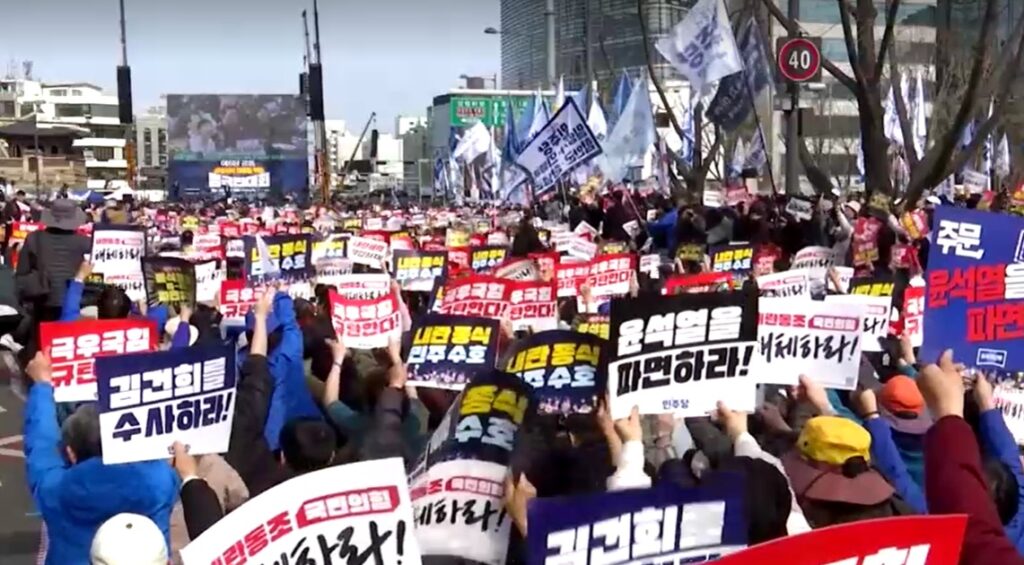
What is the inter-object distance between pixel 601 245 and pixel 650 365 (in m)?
12.6

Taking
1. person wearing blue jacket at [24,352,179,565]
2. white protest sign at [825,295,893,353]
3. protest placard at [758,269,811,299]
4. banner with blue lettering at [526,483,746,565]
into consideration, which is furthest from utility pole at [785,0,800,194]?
banner with blue lettering at [526,483,746,565]

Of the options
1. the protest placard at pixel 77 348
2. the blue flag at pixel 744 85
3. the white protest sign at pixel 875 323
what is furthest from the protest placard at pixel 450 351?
the blue flag at pixel 744 85

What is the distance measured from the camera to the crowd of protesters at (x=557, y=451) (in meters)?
3.83

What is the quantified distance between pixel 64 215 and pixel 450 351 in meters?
5.32

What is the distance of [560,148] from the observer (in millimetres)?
20484

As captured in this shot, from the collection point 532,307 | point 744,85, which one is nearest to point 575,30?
point 744,85

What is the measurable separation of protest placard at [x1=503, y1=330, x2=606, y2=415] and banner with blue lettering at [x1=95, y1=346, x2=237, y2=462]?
1161 mm

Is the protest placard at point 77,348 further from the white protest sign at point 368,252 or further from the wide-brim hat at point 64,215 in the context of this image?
the white protest sign at point 368,252

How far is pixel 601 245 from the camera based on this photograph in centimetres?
1745

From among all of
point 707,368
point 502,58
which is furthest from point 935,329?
point 502,58

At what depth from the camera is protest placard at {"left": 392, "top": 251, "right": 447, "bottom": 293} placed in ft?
40.0

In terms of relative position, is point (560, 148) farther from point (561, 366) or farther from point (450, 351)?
point (561, 366)

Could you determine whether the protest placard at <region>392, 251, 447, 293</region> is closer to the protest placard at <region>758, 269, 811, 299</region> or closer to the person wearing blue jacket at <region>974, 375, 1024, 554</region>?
the protest placard at <region>758, 269, 811, 299</region>

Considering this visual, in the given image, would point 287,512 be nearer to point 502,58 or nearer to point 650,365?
point 650,365
